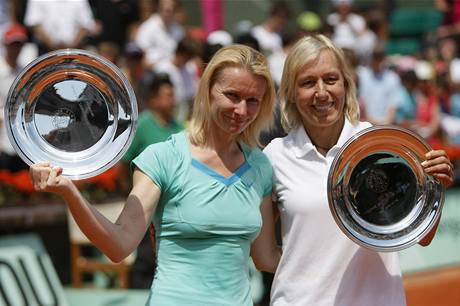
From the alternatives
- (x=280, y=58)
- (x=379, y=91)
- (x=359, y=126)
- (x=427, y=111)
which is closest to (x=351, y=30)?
(x=427, y=111)

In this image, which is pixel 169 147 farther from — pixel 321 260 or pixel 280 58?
pixel 280 58

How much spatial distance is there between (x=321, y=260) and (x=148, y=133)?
9.01 feet

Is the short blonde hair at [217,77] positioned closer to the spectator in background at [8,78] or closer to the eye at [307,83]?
the eye at [307,83]

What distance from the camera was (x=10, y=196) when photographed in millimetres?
6676

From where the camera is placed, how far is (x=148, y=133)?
5.97 metres

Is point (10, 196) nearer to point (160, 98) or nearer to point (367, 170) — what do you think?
point (160, 98)

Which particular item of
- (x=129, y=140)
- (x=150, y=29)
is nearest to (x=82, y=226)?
(x=129, y=140)

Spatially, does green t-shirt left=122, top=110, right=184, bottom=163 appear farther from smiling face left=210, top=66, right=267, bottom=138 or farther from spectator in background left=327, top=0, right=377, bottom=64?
spectator in background left=327, top=0, right=377, bottom=64

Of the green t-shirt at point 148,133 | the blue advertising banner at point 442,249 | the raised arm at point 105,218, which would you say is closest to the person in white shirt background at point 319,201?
the raised arm at point 105,218

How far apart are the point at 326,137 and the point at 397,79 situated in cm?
698

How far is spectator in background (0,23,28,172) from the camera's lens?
6.92m

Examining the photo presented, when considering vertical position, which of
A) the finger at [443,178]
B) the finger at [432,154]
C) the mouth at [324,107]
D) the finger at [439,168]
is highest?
the mouth at [324,107]

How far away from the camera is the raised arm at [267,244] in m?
3.48

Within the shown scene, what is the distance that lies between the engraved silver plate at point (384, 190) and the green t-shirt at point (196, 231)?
0.32m
